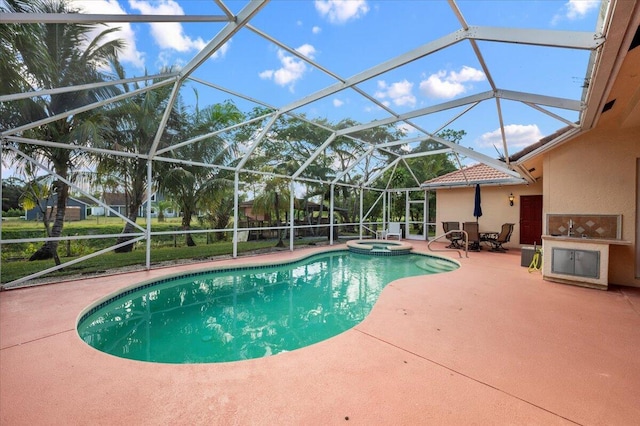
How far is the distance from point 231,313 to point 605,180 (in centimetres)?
845

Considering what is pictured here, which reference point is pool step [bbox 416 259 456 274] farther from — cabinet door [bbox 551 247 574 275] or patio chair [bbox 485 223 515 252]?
patio chair [bbox 485 223 515 252]

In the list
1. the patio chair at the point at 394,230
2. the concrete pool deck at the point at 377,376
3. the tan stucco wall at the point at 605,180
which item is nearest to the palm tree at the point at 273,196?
the patio chair at the point at 394,230

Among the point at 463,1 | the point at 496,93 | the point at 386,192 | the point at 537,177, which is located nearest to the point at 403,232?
the point at 386,192

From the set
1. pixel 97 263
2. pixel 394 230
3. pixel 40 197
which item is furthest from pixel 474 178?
pixel 40 197

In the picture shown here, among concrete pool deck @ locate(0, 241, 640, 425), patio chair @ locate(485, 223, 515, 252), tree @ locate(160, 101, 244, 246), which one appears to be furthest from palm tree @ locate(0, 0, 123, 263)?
patio chair @ locate(485, 223, 515, 252)

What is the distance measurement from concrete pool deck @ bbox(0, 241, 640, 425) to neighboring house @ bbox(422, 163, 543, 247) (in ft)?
28.3

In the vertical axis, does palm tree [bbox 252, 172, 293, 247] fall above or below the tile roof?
below

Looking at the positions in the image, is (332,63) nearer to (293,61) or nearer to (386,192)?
(293,61)

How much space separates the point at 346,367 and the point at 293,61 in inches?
215

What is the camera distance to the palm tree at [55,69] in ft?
15.2

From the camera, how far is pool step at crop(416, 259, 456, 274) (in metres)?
8.75

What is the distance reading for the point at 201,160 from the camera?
428 inches

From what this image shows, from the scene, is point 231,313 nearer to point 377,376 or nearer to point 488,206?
point 377,376

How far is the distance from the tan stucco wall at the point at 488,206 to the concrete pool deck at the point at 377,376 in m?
8.89
